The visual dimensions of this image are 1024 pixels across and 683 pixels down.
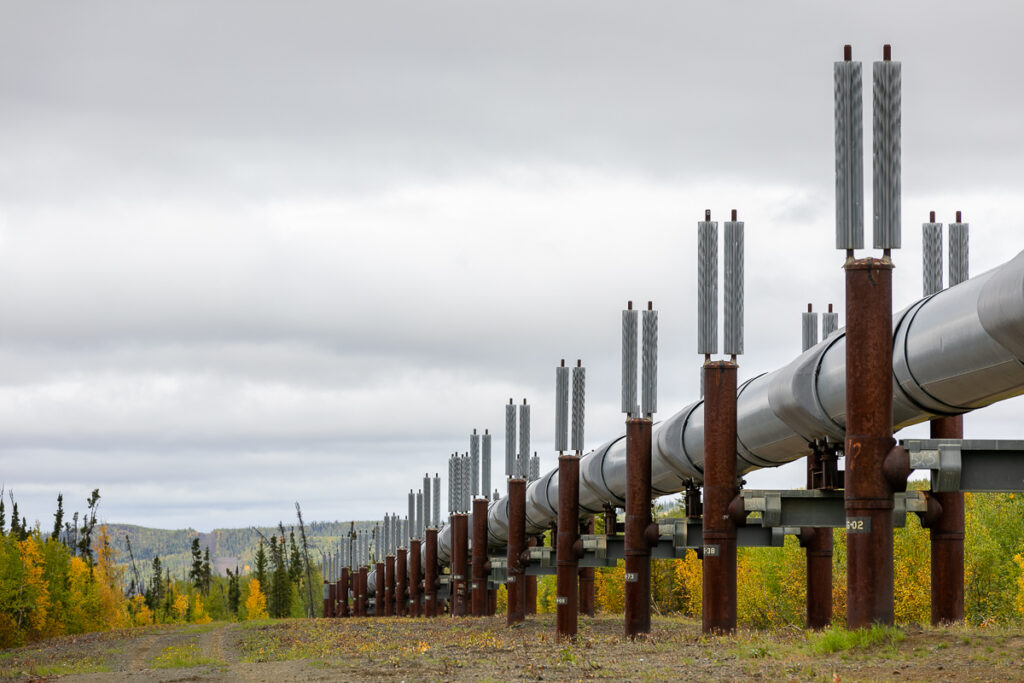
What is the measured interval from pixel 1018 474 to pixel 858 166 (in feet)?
17.2

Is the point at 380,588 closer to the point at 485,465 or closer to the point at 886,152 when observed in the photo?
the point at 485,465

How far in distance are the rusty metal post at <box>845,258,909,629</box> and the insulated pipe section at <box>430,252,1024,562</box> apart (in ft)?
1.58

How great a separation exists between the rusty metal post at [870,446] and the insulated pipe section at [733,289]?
22.5 feet

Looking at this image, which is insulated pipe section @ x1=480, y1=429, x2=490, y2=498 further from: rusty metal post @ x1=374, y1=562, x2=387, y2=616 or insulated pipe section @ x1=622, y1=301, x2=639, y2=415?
rusty metal post @ x1=374, y1=562, x2=387, y2=616

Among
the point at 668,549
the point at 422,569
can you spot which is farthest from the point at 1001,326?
the point at 422,569

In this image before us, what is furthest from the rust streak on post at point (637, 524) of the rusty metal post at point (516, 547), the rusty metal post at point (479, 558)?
the rusty metal post at point (479, 558)

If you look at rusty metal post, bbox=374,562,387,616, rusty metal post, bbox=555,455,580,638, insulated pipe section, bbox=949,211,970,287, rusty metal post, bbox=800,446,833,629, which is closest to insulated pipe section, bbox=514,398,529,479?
rusty metal post, bbox=555,455,580,638

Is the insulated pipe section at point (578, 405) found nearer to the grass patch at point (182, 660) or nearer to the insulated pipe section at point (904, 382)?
the insulated pipe section at point (904, 382)

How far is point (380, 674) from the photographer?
2147 centimetres

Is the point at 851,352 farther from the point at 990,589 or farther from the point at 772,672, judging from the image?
the point at 990,589

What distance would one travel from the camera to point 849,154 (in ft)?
65.3

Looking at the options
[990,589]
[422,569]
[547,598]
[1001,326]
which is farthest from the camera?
[547,598]

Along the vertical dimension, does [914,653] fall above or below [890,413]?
below

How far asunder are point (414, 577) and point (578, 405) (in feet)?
128
